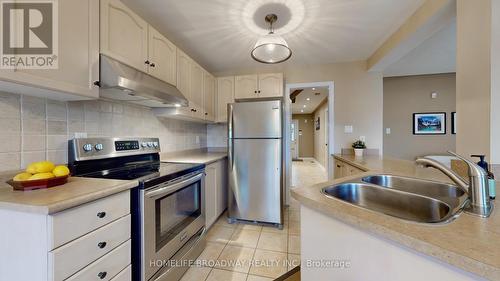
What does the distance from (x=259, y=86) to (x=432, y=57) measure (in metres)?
2.82

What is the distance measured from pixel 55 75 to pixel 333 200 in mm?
1586

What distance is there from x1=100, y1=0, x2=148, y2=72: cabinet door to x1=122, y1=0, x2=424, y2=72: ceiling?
1.07 ft

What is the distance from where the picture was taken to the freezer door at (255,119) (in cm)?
248

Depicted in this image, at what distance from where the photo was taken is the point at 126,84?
131 cm

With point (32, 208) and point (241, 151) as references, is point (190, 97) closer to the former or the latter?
point (241, 151)

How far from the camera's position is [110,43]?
1362mm

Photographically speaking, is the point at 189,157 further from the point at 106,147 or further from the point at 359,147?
the point at 359,147

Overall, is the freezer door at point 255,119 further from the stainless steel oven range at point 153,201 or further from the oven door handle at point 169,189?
the oven door handle at point 169,189


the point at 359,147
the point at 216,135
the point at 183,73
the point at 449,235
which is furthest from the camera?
the point at 216,135

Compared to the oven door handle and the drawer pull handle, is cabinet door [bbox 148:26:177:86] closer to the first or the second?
the oven door handle

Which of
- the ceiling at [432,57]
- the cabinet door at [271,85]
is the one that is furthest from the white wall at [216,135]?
the ceiling at [432,57]

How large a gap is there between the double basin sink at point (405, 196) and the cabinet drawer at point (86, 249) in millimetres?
1139

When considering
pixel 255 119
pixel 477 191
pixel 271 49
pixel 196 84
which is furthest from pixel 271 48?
pixel 477 191

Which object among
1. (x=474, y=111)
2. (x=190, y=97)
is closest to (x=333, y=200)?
(x=474, y=111)
